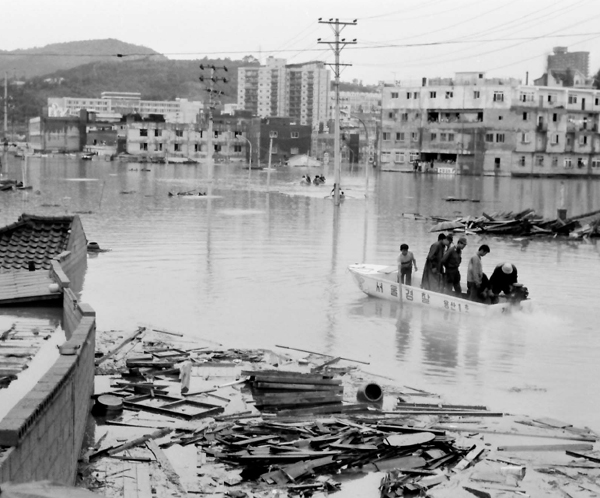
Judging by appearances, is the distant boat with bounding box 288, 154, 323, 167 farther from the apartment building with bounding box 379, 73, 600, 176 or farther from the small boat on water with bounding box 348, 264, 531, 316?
the small boat on water with bounding box 348, 264, 531, 316

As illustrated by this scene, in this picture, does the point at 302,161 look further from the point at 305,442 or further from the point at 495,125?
the point at 305,442

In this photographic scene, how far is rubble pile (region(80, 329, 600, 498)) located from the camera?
36.1ft

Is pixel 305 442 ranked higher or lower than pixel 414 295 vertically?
lower

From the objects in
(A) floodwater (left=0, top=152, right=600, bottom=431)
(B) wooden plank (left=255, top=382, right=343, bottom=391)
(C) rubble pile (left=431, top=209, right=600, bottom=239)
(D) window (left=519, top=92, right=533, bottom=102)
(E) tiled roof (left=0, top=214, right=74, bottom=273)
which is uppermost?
(D) window (left=519, top=92, right=533, bottom=102)

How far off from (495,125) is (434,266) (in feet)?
294

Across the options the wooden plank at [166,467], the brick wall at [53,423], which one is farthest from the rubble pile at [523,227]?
the wooden plank at [166,467]

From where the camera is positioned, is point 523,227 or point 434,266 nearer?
point 434,266

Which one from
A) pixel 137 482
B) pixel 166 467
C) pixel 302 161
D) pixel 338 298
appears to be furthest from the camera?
pixel 302 161

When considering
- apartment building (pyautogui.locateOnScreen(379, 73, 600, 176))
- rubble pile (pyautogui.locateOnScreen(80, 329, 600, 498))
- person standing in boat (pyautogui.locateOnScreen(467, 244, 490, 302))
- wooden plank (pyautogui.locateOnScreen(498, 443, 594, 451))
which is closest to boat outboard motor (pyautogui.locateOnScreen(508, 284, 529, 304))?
person standing in boat (pyautogui.locateOnScreen(467, 244, 490, 302))

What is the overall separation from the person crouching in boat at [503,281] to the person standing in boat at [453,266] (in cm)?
80

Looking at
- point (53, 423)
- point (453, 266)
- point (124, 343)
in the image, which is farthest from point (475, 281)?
point (53, 423)

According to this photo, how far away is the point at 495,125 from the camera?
10856 cm

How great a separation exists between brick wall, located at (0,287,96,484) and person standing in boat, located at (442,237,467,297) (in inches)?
395

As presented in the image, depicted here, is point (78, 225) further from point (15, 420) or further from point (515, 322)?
point (15, 420)
